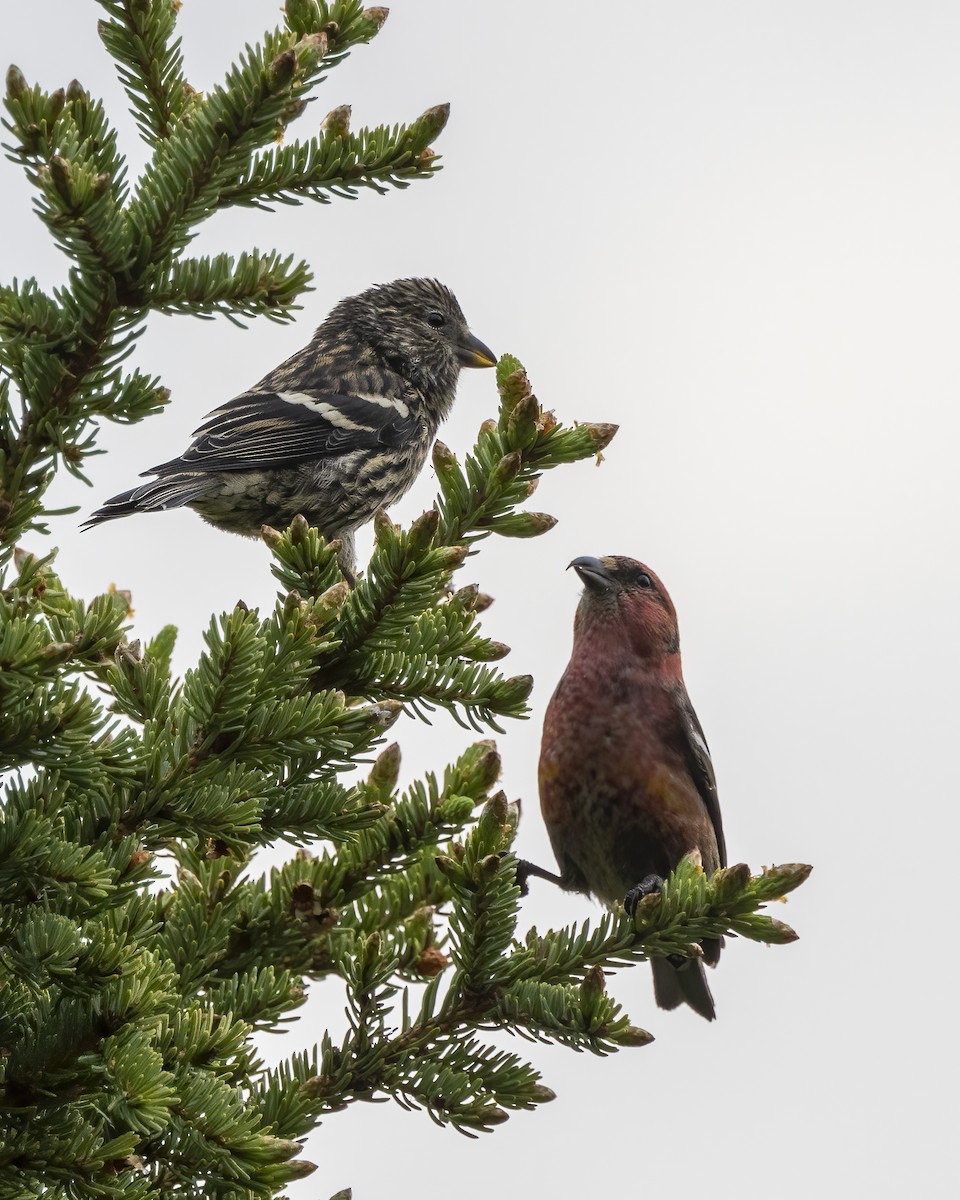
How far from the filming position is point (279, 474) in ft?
16.2

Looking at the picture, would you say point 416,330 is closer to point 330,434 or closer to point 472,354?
point 472,354

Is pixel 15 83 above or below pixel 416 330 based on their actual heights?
below

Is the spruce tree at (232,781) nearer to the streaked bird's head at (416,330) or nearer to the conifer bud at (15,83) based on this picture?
the conifer bud at (15,83)

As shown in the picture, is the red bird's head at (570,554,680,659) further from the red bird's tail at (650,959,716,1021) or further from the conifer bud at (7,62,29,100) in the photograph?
the conifer bud at (7,62,29,100)

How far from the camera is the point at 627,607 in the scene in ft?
16.8

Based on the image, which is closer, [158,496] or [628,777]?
[158,496]

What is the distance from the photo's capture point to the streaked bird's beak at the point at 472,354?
6.43 meters

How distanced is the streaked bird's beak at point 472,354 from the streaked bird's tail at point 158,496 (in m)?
2.16

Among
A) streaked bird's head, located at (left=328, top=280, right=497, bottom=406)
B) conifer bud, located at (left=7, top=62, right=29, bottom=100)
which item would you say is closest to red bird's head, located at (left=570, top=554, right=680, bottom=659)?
streaked bird's head, located at (left=328, top=280, right=497, bottom=406)

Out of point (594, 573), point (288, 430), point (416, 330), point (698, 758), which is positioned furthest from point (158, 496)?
point (416, 330)

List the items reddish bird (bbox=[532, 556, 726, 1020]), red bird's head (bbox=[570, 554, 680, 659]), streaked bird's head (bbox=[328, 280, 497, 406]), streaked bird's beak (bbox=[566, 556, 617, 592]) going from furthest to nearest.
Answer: streaked bird's head (bbox=[328, 280, 497, 406])
streaked bird's beak (bbox=[566, 556, 617, 592])
red bird's head (bbox=[570, 554, 680, 659])
reddish bird (bbox=[532, 556, 726, 1020])

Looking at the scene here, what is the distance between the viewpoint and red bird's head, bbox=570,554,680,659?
5.04 metres

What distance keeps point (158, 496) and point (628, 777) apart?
1858 millimetres

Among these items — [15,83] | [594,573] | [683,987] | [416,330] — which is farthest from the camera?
[416,330]
